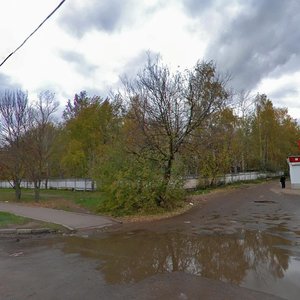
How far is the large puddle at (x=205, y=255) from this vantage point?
6.75 metres

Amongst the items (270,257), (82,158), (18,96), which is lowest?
(270,257)

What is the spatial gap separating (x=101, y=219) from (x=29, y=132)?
1361 cm

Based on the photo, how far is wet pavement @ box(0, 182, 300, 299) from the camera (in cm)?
604

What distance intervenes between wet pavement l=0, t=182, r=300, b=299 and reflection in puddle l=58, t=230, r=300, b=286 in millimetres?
19

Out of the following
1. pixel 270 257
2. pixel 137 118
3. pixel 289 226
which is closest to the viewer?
pixel 270 257

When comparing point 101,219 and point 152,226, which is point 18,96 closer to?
point 101,219

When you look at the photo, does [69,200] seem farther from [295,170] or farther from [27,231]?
[295,170]

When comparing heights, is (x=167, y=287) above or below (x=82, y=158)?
below

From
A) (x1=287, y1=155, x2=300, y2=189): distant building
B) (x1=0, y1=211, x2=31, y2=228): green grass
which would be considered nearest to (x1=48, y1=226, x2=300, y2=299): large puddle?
(x1=0, y1=211, x2=31, y2=228): green grass

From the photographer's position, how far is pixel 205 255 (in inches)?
342

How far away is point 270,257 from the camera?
8320 millimetres

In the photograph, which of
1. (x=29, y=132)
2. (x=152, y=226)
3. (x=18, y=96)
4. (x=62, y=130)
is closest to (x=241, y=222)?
(x=152, y=226)

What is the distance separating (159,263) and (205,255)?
1327mm

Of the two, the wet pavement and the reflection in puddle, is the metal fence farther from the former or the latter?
the reflection in puddle
